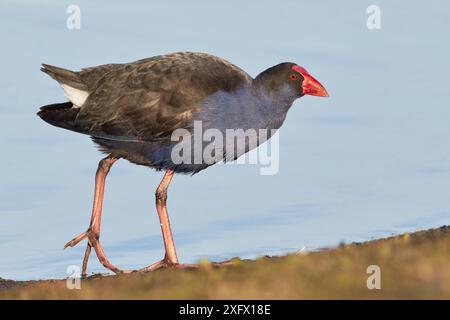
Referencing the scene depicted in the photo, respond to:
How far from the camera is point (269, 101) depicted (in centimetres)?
1201

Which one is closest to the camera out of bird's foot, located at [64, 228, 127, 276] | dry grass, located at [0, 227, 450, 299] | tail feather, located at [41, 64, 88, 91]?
dry grass, located at [0, 227, 450, 299]

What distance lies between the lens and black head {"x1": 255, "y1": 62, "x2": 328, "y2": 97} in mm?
12117

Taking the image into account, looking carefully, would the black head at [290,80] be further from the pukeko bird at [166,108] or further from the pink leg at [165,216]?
the pink leg at [165,216]

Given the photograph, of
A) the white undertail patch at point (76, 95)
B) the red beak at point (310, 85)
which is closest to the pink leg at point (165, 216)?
the white undertail patch at point (76, 95)

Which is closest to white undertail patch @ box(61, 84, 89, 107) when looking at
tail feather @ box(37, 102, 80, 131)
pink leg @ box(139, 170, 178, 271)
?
tail feather @ box(37, 102, 80, 131)

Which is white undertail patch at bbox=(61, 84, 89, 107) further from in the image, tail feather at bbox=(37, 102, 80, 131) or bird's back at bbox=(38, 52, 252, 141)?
tail feather at bbox=(37, 102, 80, 131)

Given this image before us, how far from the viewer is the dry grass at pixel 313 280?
7379 millimetres

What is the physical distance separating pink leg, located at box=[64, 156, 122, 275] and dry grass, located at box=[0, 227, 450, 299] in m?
2.41

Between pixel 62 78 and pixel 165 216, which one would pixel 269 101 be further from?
pixel 62 78

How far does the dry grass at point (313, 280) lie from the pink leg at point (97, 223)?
7.92 ft

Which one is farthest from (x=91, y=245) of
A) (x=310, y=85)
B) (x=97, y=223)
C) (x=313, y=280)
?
(x=313, y=280)
